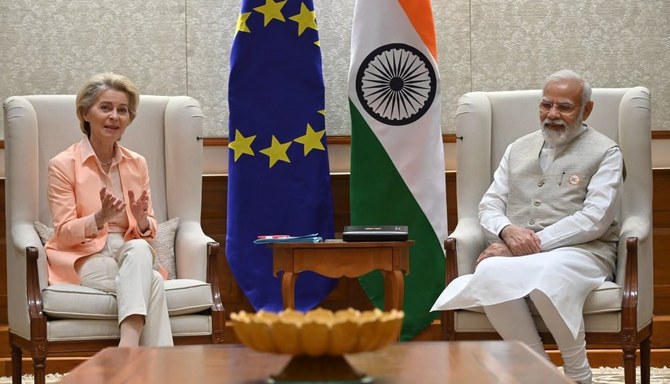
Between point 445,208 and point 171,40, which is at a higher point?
point 171,40

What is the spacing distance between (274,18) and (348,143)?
78 cm

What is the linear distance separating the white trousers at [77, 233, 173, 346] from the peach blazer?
0.23ft

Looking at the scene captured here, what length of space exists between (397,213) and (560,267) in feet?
4.10

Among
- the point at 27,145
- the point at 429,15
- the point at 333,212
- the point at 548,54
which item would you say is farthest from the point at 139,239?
the point at 548,54

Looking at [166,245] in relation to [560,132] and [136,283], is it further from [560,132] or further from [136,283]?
[560,132]

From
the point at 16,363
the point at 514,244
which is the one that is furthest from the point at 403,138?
the point at 16,363

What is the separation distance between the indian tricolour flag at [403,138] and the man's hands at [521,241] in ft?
2.62

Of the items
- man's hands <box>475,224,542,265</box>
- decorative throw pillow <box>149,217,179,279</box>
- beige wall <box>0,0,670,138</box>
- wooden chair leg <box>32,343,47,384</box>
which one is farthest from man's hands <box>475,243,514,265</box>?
wooden chair leg <box>32,343,47,384</box>

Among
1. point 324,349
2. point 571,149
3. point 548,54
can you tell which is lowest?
point 324,349

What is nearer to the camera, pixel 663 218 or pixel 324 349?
pixel 324 349

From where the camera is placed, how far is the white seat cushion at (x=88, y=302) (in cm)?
365

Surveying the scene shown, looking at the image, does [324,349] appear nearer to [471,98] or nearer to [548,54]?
[471,98]

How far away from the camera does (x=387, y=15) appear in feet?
16.2

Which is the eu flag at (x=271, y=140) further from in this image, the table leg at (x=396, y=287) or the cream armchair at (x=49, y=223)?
the table leg at (x=396, y=287)
